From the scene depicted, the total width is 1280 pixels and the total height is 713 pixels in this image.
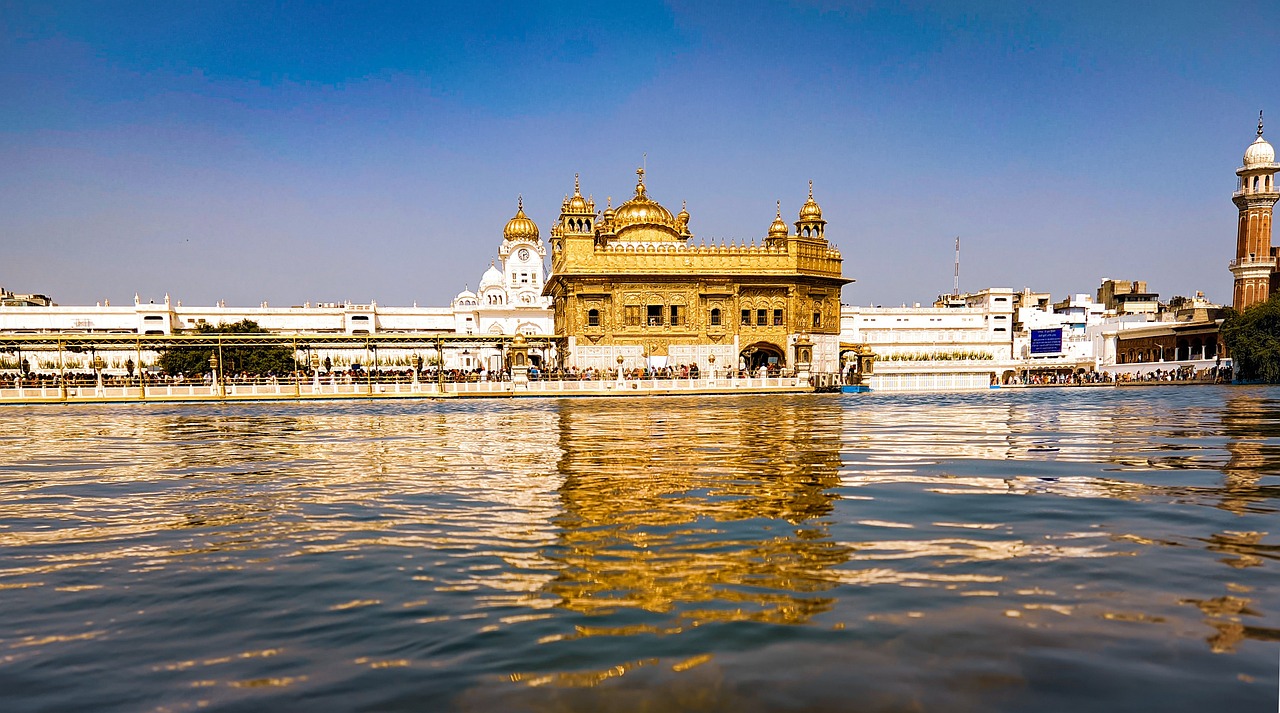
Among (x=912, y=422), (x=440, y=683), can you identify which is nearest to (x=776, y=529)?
(x=440, y=683)

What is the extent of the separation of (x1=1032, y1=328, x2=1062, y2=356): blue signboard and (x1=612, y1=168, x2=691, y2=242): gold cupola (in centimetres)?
4613

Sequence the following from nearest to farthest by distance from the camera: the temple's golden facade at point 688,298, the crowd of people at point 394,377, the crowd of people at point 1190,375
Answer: the crowd of people at point 394,377 → the temple's golden facade at point 688,298 → the crowd of people at point 1190,375

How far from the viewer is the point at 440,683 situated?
298 centimetres

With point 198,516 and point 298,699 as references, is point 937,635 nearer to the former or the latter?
point 298,699

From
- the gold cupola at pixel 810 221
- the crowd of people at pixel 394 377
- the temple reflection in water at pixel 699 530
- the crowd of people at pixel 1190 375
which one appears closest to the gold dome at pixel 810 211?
the gold cupola at pixel 810 221

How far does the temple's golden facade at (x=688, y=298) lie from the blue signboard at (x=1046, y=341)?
39273 millimetres

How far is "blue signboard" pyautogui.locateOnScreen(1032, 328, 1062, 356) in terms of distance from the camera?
71.1 m

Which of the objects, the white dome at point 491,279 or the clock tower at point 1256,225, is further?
the white dome at point 491,279

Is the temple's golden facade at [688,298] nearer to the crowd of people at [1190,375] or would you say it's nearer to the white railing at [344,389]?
the white railing at [344,389]

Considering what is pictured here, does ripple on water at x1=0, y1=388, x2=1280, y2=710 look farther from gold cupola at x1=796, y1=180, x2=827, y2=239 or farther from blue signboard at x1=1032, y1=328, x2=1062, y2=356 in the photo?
blue signboard at x1=1032, y1=328, x2=1062, y2=356

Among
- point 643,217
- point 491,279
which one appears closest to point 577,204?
point 643,217

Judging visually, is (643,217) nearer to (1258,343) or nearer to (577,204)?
(577,204)

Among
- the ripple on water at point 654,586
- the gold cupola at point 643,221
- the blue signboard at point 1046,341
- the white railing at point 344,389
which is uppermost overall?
the gold cupola at point 643,221

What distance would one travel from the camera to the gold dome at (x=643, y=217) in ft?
145
